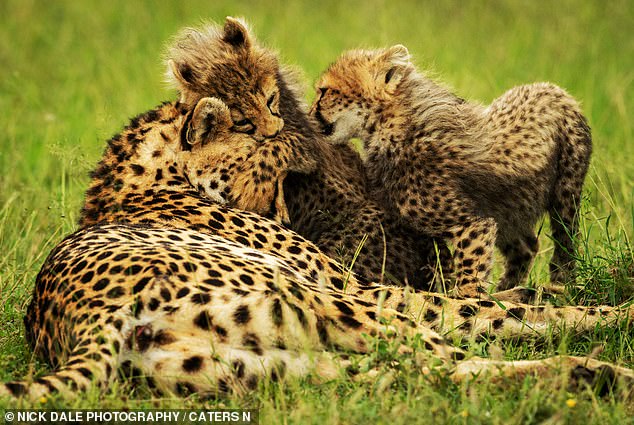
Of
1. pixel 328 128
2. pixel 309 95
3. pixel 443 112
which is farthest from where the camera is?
pixel 309 95

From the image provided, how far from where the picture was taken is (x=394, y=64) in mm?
5234

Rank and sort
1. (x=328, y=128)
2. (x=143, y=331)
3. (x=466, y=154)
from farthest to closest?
(x=328, y=128) → (x=466, y=154) → (x=143, y=331)

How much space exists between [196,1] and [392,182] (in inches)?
270

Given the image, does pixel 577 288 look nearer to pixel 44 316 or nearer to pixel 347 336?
pixel 347 336

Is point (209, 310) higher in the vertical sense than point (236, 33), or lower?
lower

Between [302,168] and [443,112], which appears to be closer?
[302,168]

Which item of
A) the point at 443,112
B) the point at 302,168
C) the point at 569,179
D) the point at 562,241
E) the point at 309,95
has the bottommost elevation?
the point at 562,241

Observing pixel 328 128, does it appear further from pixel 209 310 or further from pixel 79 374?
pixel 79 374

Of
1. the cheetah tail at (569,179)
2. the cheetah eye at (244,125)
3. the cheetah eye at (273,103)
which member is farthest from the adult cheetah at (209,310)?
the cheetah tail at (569,179)

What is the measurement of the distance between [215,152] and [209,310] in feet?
4.80

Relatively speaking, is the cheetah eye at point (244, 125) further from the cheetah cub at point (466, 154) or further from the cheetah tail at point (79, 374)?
the cheetah tail at point (79, 374)

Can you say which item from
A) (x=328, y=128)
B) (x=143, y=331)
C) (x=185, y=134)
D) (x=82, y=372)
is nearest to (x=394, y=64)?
(x=328, y=128)

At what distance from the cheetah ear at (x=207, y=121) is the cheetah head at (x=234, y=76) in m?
0.08

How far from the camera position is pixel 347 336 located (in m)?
3.42
